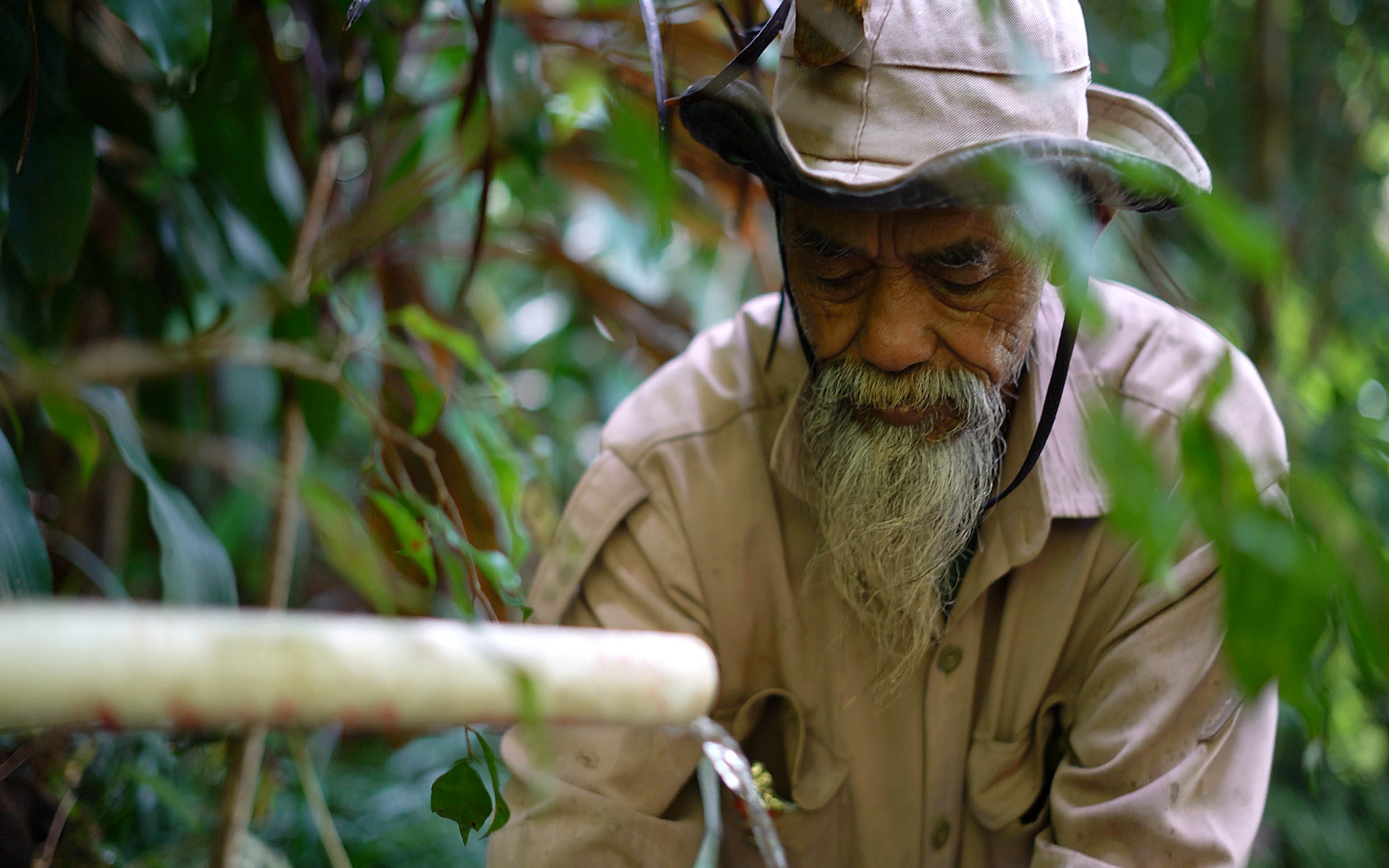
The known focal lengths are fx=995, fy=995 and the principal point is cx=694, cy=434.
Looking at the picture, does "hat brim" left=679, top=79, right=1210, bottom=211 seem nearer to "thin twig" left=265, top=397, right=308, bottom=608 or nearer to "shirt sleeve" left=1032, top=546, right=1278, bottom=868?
"shirt sleeve" left=1032, top=546, right=1278, bottom=868

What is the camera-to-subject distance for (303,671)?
1.11 feet

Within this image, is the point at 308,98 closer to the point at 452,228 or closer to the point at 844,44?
the point at 452,228

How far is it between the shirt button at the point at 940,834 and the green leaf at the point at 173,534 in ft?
2.34

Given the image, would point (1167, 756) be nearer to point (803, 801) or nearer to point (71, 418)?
point (803, 801)

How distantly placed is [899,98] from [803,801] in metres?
0.67

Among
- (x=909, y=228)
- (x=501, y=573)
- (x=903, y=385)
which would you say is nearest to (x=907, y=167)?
(x=909, y=228)

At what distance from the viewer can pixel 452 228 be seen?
2.00m

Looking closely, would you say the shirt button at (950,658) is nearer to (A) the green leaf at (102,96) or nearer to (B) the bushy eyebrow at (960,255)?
(B) the bushy eyebrow at (960,255)

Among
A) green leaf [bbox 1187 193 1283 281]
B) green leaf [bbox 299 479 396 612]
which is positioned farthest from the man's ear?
green leaf [bbox 299 479 396 612]

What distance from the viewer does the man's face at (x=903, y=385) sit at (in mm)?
851

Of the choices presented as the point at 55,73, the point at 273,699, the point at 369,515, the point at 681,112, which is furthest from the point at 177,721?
the point at 369,515

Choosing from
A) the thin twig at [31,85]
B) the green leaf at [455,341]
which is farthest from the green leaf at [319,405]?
the thin twig at [31,85]

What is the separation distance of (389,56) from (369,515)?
557mm

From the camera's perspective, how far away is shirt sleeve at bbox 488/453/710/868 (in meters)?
0.90
